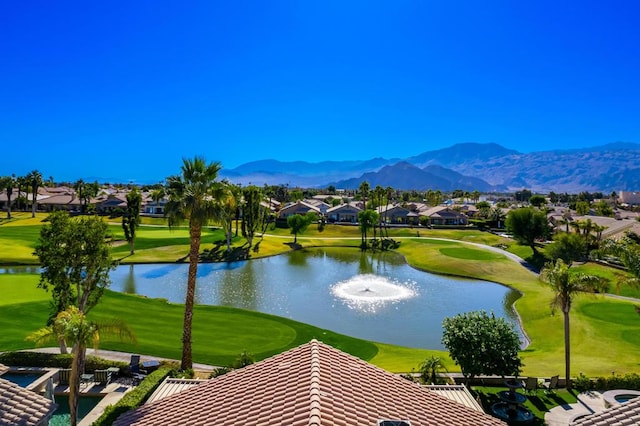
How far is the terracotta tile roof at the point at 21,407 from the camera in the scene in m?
11.6

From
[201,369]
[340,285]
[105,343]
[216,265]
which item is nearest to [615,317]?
[340,285]

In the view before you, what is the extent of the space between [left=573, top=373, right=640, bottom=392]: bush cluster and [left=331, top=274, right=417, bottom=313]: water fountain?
21185 millimetres

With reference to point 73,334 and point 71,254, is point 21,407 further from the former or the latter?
point 71,254

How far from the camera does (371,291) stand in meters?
51.1

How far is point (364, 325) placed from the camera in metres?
38.9

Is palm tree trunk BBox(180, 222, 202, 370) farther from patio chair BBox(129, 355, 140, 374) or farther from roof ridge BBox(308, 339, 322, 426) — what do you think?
roof ridge BBox(308, 339, 322, 426)

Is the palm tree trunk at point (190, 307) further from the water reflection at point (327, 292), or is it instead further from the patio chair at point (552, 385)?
the patio chair at point (552, 385)

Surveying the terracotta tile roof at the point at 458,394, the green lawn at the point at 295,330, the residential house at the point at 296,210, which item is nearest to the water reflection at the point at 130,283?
the green lawn at the point at 295,330

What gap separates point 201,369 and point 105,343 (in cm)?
761

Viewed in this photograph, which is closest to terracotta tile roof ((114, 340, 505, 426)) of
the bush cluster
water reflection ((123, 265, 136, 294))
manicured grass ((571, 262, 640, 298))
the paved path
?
the paved path

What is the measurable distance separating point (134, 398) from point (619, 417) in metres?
17.0

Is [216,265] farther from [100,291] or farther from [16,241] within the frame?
[100,291]

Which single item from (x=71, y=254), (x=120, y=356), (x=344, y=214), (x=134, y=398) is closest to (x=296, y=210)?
(x=344, y=214)

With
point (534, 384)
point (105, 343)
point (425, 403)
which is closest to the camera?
point (425, 403)
